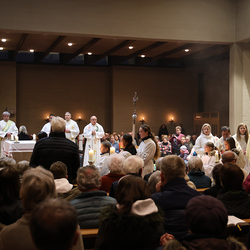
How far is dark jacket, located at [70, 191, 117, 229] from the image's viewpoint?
3150 millimetres

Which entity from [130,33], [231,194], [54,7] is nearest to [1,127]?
[54,7]

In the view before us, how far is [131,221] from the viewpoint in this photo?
2.46 m

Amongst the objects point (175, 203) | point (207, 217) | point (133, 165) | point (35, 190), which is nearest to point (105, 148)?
point (133, 165)

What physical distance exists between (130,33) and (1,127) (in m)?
5.16

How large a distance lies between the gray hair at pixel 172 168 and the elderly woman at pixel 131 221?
71 cm

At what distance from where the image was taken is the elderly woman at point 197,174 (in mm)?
5191

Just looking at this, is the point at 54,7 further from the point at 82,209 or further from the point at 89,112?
the point at 89,112

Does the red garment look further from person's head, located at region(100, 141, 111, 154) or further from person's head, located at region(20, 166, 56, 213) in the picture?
person's head, located at region(20, 166, 56, 213)

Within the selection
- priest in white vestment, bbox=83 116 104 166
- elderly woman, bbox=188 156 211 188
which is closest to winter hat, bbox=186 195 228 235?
elderly woman, bbox=188 156 211 188

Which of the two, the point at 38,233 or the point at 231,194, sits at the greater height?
the point at 38,233

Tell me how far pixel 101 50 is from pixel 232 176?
573 inches

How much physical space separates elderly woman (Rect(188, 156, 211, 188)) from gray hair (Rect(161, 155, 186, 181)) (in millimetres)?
1927

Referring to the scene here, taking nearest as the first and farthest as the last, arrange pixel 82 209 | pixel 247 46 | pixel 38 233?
pixel 38 233 < pixel 82 209 < pixel 247 46

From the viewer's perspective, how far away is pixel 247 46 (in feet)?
41.0
